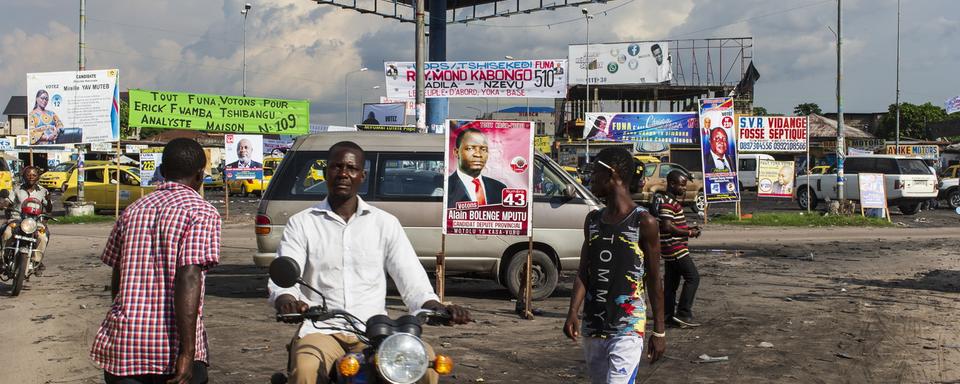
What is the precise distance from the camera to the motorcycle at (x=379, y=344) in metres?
3.43

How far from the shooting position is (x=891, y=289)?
496 inches

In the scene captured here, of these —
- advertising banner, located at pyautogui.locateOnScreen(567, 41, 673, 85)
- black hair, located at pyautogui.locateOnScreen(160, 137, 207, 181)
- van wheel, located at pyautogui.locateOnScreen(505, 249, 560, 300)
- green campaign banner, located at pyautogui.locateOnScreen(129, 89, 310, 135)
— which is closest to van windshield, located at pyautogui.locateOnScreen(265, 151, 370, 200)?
van wheel, located at pyautogui.locateOnScreen(505, 249, 560, 300)

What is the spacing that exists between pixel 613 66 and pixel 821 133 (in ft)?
70.2

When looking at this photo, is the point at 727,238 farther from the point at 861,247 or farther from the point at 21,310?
the point at 21,310

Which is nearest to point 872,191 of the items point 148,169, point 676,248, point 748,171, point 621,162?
point 748,171

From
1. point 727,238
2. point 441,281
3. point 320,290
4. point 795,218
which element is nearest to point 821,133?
point 795,218

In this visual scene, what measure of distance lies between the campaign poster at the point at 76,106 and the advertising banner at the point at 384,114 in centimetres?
2005

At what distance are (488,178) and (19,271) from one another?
5964 mm

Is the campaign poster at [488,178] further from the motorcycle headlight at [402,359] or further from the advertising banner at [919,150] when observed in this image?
the advertising banner at [919,150]

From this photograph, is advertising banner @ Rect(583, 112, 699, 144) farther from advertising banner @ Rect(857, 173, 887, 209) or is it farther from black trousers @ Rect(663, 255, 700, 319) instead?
black trousers @ Rect(663, 255, 700, 319)

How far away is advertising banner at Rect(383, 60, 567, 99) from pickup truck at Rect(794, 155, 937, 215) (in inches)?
445

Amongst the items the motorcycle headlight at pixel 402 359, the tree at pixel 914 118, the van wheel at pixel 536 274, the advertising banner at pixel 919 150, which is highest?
the tree at pixel 914 118

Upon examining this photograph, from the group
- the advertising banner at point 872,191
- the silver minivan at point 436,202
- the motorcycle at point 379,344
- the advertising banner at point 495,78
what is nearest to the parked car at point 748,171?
the advertising banner at point 872,191

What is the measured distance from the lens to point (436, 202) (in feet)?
36.5
